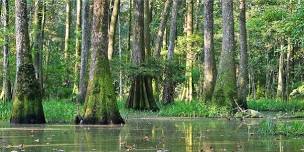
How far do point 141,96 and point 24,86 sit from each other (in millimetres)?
9041

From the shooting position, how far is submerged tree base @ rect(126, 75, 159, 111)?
925 inches

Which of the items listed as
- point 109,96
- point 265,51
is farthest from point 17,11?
point 265,51

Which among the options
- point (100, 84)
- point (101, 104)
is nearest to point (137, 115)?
point (100, 84)

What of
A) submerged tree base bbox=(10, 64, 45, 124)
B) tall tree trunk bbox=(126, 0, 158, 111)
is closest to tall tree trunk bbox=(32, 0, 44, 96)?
tall tree trunk bbox=(126, 0, 158, 111)

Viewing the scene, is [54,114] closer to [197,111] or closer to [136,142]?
[197,111]

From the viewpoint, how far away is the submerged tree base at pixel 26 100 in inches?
588

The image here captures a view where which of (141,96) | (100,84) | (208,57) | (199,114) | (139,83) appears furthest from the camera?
(208,57)

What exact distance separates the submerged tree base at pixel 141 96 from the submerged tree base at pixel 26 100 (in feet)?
27.7

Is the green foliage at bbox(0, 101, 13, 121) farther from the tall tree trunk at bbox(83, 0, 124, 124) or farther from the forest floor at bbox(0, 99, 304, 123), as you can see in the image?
the tall tree trunk at bbox(83, 0, 124, 124)

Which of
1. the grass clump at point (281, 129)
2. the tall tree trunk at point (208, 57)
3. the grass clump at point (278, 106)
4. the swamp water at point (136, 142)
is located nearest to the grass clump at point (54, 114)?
the swamp water at point (136, 142)

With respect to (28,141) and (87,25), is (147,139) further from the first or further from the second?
(87,25)

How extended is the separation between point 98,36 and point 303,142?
757 cm

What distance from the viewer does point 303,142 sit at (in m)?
8.82

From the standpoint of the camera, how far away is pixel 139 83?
23859mm
